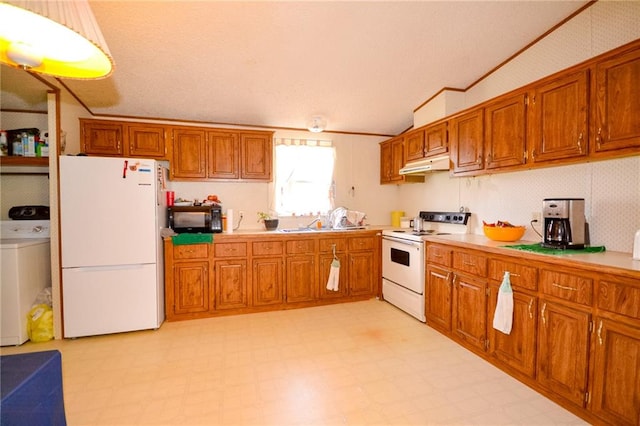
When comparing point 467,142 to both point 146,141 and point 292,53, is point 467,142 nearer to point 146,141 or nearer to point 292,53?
point 292,53

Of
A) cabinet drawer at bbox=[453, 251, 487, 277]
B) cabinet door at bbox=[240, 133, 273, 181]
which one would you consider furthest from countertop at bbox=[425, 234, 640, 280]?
cabinet door at bbox=[240, 133, 273, 181]

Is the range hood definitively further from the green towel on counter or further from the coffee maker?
the green towel on counter

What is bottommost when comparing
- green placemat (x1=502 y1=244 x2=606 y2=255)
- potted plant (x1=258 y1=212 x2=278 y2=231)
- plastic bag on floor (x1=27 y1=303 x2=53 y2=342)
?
plastic bag on floor (x1=27 y1=303 x2=53 y2=342)

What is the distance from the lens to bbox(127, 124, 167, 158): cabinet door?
137 inches

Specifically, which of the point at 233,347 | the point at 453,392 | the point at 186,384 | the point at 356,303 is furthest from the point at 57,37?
the point at 356,303

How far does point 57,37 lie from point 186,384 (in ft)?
7.07

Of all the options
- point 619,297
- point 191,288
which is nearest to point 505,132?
point 619,297

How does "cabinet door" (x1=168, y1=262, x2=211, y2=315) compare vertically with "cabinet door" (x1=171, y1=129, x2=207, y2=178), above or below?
below

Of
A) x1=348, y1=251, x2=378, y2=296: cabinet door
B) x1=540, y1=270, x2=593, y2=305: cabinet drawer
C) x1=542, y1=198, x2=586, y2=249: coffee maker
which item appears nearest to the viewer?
x1=540, y1=270, x2=593, y2=305: cabinet drawer

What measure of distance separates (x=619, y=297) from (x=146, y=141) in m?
4.32

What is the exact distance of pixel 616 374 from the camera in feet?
5.32

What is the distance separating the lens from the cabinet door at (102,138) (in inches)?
133

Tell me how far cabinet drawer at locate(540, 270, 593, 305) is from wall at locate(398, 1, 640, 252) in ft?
2.22

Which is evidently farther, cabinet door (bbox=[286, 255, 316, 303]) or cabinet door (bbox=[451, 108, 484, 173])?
cabinet door (bbox=[286, 255, 316, 303])
